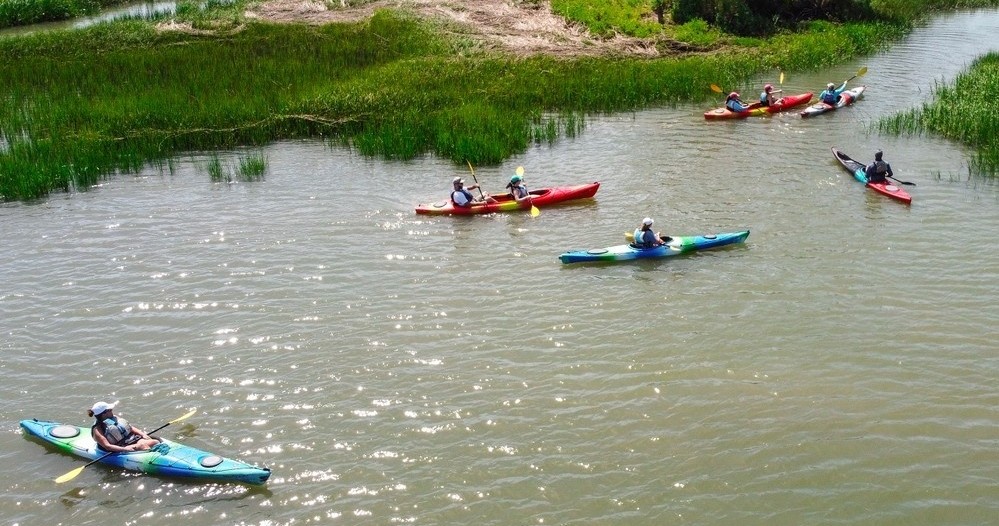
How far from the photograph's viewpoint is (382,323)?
1484cm

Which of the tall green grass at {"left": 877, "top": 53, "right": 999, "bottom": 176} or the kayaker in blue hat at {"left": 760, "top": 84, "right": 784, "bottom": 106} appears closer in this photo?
the tall green grass at {"left": 877, "top": 53, "right": 999, "bottom": 176}

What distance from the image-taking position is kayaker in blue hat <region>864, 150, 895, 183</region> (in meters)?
20.2

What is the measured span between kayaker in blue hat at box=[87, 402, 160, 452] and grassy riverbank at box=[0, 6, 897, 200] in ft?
38.9

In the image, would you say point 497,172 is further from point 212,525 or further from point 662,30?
point 662,30

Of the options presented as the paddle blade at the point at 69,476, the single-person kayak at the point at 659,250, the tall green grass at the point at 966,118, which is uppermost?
the tall green grass at the point at 966,118

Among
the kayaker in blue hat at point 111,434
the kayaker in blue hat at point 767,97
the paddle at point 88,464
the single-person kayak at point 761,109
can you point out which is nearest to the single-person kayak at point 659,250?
the paddle at point 88,464

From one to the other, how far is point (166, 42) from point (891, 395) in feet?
101

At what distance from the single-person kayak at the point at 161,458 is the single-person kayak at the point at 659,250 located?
818 centimetres

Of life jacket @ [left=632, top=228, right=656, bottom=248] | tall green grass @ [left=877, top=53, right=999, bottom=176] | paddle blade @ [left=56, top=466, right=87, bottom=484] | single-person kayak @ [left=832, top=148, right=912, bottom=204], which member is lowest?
paddle blade @ [left=56, top=466, right=87, bottom=484]

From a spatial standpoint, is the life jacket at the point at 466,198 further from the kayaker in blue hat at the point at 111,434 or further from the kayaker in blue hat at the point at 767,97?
the kayaker in blue hat at the point at 767,97

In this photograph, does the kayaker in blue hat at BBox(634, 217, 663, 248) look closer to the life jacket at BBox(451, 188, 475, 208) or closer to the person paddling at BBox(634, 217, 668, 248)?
the person paddling at BBox(634, 217, 668, 248)

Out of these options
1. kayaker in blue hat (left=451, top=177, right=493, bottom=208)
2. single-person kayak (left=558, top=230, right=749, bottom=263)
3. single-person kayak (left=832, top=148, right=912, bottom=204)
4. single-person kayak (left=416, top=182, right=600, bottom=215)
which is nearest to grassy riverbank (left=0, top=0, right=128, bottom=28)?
single-person kayak (left=416, top=182, right=600, bottom=215)

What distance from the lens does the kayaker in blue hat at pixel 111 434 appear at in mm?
11492

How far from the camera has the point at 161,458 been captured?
11320mm
